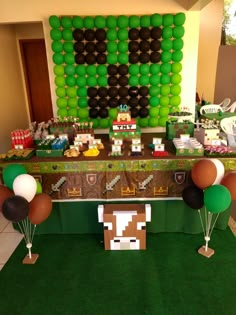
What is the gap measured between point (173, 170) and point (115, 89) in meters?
1.99

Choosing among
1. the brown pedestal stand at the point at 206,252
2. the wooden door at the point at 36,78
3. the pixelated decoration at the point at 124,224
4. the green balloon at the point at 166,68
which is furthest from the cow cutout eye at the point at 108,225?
the wooden door at the point at 36,78

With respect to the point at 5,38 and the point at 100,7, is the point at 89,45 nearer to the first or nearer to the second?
the point at 100,7

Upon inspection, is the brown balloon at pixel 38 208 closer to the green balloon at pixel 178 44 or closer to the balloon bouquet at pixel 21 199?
the balloon bouquet at pixel 21 199

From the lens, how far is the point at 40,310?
2025 mm

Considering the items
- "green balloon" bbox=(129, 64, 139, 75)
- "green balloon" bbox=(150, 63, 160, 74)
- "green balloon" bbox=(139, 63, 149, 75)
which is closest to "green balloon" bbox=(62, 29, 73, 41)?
"green balloon" bbox=(129, 64, 139, 75)

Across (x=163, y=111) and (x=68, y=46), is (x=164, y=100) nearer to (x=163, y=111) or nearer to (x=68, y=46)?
(x=163, y=111)

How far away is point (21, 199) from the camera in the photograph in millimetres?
2172

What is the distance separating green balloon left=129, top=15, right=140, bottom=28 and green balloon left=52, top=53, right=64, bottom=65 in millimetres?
1116

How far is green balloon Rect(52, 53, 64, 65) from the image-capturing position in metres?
4.02

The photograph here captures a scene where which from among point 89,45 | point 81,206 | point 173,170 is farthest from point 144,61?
point 81,206

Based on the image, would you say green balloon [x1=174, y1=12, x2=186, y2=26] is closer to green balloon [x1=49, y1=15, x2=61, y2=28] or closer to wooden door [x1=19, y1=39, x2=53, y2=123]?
green balloon [x1=49, y1=15, x2=61, y2=28]

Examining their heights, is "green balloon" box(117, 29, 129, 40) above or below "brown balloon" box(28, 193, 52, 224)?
above

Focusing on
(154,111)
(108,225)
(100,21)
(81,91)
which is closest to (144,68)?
(154,111)

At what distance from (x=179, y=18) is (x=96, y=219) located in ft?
9.89
